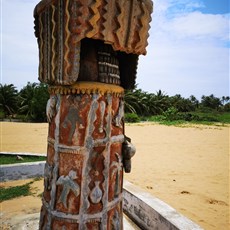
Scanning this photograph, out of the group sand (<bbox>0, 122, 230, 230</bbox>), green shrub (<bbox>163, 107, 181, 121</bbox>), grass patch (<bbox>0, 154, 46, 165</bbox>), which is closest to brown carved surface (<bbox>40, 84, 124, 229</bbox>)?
sand (<bbox>0, 122, 230, 230</bbox>)

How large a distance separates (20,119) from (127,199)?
76.0 ft

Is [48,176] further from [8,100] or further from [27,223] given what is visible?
[8,100]

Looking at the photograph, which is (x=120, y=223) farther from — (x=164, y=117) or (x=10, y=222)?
(x=164, y=117)

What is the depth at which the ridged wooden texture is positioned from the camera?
5.94 ft

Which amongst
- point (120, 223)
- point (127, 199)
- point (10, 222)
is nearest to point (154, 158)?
point (127, 199)

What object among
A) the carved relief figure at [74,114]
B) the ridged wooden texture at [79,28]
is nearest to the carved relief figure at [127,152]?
the carved relief figure at [74,114]

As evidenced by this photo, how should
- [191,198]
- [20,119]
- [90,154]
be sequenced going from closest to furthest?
[90,154] → [191,198] → [20,119]

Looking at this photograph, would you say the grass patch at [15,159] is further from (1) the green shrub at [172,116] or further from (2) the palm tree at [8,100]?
(2) the palm tree at [8,100]

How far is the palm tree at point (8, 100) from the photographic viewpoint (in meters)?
27.7

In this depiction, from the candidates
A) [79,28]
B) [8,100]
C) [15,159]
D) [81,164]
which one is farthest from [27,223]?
[8,100]

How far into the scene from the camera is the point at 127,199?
3818 mm

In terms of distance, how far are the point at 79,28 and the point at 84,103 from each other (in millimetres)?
571

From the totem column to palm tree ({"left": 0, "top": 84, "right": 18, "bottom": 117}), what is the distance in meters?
27.9

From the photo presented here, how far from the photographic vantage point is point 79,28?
180 cm
